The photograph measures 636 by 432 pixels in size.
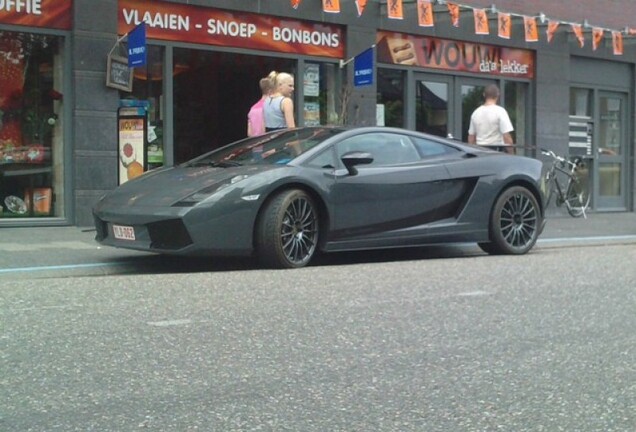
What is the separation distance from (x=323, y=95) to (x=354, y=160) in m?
5.76

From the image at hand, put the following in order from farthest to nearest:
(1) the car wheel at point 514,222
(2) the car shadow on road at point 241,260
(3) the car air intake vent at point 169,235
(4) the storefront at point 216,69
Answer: (4) the storefront at point 216,69, (1) the car wheel at point 514,222, (2) the car shadow on road at point 241,260, (3) the car air intake vent at point 169,235

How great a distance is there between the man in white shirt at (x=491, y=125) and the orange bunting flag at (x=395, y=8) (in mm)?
2642

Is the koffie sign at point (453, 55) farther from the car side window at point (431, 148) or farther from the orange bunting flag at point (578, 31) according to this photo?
the car side window at point (431, 148)

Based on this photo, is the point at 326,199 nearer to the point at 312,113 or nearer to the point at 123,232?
the point at 123,232

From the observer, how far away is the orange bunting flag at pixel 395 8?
13.2m

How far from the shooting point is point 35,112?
35.8ft

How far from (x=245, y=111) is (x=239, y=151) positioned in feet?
16.5

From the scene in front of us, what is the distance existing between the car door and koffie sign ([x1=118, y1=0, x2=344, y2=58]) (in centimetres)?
457

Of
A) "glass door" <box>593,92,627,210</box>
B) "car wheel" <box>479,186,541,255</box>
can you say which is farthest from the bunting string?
"car wheel" <box>479,186,541,255</box>

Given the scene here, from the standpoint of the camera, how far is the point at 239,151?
8273 mm

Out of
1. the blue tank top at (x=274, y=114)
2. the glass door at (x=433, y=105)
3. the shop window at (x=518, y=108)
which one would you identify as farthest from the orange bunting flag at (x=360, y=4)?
the shop window at (x=518, y=108)

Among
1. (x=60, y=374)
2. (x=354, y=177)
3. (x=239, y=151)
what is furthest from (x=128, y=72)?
(x=60, y=374)

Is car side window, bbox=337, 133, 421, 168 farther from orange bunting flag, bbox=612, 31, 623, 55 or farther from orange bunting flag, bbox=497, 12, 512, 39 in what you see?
orange bunting flag, bbox=612, 31, 623, 55

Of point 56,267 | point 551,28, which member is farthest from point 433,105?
point 56,267
